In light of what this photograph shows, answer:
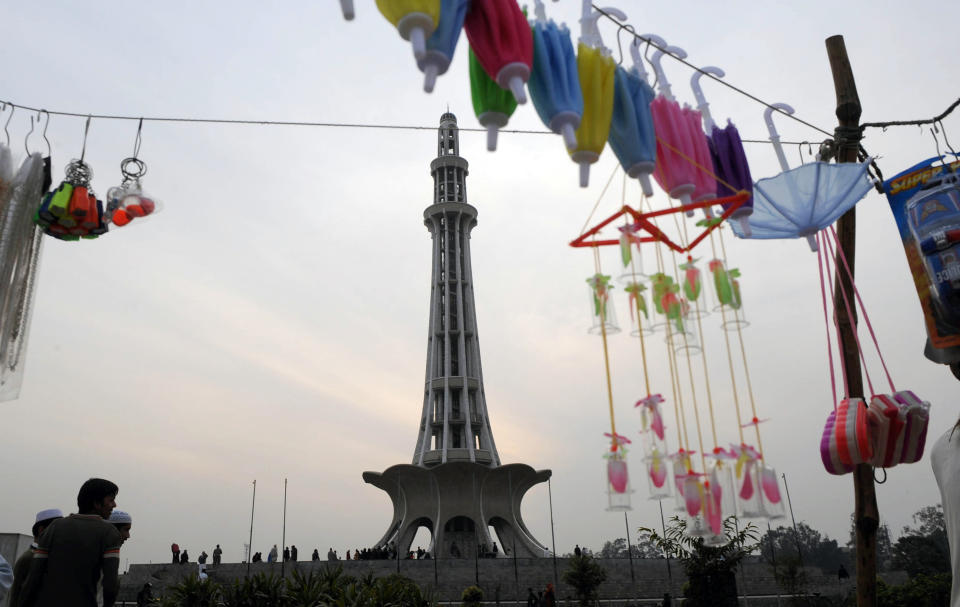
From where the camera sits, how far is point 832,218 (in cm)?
558

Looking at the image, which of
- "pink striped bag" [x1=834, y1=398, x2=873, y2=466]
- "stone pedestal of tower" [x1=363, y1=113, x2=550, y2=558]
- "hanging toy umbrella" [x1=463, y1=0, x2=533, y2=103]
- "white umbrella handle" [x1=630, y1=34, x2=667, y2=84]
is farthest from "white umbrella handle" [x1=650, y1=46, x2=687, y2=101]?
"stone pedestal of tower" [x1=363, y1=113, x2=550, y2=558]

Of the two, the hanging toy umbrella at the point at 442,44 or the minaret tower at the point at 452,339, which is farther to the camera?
the minaret tower at the point at 452,339

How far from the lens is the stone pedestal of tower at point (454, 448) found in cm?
3628

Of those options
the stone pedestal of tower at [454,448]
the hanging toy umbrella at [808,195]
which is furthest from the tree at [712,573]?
the stone pedestal of tower at [454,448]

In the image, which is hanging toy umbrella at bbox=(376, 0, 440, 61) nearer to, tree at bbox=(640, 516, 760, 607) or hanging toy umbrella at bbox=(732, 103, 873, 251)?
hanging toy umbrella at bbox=(732, 103, 873, 251)

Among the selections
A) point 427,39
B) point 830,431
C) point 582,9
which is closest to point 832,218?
point 830,431

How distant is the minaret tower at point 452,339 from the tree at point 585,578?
51.5 ft

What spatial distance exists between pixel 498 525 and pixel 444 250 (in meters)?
15.7

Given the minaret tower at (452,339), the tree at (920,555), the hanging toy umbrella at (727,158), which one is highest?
the minaret tower at (452,339)

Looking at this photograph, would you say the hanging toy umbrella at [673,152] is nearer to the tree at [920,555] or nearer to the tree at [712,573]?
the tree at [712,573]

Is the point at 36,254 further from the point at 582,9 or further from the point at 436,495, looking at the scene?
the point at 436,495

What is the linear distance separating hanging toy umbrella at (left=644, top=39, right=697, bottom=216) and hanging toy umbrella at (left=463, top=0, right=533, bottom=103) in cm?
137

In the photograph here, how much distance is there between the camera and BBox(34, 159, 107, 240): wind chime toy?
5.92m

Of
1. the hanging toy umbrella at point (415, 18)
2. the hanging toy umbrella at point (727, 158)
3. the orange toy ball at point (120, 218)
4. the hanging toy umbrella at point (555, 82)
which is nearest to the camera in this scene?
the hanging toy umbrella at point (415, 18)
